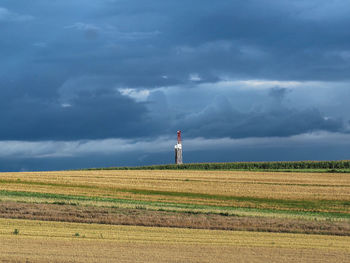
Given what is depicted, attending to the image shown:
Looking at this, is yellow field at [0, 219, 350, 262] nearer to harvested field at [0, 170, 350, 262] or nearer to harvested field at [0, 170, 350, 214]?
harvested field at [0, 170, 350, 262]

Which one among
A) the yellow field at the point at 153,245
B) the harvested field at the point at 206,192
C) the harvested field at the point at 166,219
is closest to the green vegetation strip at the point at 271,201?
the harvested field at the point at 206,192

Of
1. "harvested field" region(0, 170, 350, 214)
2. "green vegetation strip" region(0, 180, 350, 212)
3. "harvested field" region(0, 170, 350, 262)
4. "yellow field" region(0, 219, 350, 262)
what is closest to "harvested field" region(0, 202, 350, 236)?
"harvested field" region(0, 170, 350, 262)

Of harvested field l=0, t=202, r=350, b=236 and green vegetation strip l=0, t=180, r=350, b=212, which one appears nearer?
harvested field l=0, t=202, r=350, b=236

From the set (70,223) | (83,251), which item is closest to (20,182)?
(70,223)

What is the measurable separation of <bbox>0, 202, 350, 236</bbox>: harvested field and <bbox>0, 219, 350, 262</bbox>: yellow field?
1.38 m

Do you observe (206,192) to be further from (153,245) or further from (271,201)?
(153,245)

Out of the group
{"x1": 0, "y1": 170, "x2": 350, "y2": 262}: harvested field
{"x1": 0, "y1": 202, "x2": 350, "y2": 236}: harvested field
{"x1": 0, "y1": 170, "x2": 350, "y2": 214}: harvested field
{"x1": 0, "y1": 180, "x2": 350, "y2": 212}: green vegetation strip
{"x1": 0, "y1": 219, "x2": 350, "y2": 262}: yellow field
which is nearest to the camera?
{"x1": 0, "y1": 219, "x2": 350, "y2": 262}: yellow field

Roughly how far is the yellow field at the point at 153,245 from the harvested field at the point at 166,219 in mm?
1381

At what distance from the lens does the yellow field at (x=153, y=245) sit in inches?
651

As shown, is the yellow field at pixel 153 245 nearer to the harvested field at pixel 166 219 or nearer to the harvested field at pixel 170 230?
→ the harvested field at pixel 170 230

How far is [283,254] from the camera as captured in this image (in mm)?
17766

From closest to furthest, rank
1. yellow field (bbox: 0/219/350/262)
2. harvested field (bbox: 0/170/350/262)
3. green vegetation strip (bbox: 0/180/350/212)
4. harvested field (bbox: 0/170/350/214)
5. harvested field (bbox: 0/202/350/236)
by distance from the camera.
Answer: yellow field (bbox: 0/219/350/262), harvested field (bbox: 0/170/350/262), harvested field (bbox: 0/202/350/236), green vegetation strip (bbox: 0/180/350/212), harvested field (bbox: 0/170/350/214)

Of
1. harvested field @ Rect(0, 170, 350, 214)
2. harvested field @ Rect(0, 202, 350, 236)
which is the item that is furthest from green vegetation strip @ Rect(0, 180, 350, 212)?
harvested field @ Rect(0, 202, 350, 236)

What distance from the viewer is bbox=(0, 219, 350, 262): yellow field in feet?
54.2
